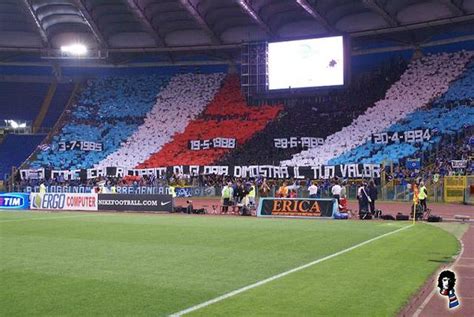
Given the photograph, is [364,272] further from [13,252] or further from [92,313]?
[13,252]

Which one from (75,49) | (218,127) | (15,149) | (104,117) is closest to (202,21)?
(218,127)

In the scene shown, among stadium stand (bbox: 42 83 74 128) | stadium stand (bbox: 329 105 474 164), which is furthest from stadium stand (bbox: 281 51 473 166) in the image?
stadium stand (bbox: 42 83 74 128)

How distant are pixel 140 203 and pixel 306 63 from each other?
70.1 ft

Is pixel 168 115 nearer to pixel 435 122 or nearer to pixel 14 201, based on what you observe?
pixel 14 201

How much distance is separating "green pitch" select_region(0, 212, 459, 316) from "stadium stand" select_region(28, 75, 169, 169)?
3638 cm

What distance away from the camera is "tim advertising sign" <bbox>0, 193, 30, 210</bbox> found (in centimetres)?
3488

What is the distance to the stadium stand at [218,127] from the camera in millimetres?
52406

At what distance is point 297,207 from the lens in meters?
28.5

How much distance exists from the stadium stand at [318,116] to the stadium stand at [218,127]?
1.50m

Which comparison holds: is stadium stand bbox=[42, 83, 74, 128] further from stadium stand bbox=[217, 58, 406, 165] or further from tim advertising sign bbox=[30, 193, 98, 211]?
→ tim advertising sign bbox=[30, 193, 98, 211]

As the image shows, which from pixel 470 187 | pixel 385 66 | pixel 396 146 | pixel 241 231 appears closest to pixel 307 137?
pixel 396 146

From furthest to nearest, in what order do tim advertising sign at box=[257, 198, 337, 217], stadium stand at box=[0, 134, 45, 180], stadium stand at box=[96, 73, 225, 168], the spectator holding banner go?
stadium stand at box=[0, 134, 45, 180]
stadium stand at box=[96, 73, 225, 168]
the spectator holding banner
tim advertising sign at box=[257, 198, 337, 217]

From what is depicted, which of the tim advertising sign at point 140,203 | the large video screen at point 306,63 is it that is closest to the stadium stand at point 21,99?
the large video screen at point 306,63

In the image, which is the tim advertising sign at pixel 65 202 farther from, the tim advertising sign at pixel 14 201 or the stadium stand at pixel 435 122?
the stadium stand at pixel 435 122
